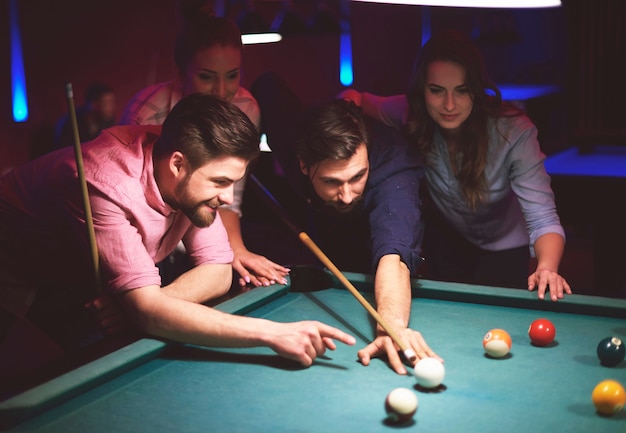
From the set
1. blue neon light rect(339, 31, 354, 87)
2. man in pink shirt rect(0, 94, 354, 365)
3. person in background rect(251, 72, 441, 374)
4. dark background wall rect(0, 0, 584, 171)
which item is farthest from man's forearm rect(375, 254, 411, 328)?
blue neon light rect(339, 31, 354, 87)

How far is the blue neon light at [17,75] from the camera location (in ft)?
21.1

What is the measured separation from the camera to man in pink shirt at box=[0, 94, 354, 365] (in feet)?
6.63

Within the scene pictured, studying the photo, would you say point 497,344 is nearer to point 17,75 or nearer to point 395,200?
point 395,200

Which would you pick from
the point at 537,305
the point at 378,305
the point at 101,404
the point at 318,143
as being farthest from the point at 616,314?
the point at 101,404

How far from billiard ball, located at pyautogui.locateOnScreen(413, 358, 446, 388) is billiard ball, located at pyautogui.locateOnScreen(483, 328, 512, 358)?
0.23 m

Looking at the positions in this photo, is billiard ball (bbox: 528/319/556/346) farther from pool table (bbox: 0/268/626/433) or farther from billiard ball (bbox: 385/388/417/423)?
billiard ball (bbox: 385/388/417/423)

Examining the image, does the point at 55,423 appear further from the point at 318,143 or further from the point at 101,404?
the point at 318,143

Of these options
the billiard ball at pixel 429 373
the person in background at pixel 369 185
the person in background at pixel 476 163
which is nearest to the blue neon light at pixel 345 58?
the person in background at pixel 476 163

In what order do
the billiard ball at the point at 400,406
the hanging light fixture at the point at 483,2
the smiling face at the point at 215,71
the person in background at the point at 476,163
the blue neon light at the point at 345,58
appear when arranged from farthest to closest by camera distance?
the blue neon light at the point at 345,58 < the smiling face at the point at 215,71 < the person in background at the point at 476,163 < the hanging light fixture at the point at 483,2 < the billiard ball at the point at 400,406

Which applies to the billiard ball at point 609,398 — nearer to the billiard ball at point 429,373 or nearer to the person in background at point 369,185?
the billiard ball at point 429,373

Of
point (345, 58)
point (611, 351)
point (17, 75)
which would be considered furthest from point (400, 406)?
point (345, 58)

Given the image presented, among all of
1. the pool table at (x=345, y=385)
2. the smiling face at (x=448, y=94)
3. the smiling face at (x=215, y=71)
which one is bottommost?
the pool table at (x=345, y=385)

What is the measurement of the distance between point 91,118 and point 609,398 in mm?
5301

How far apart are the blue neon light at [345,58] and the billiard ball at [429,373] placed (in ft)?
26.4
